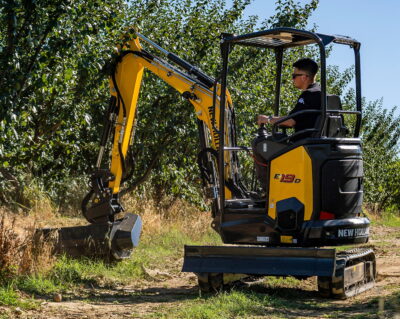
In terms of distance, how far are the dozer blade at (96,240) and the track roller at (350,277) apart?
9.58 ft

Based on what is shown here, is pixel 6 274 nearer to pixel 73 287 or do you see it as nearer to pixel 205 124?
pixel 73 287

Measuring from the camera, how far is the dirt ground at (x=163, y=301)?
7.41 meters

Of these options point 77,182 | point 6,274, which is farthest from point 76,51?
point 77,182

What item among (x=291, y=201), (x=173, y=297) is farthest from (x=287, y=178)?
(x=173, y=297)

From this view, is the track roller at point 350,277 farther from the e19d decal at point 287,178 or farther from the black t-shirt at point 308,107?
the black t-shirt at point 308,107

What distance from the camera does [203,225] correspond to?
1563 centimetres

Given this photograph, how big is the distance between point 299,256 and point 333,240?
47 cm

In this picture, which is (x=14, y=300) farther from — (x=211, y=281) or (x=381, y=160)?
(x=381, y=160)

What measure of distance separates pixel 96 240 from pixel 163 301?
226 cm

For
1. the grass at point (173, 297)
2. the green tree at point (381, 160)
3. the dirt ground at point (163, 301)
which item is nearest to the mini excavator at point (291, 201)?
the dirt ground at point (163, 301)

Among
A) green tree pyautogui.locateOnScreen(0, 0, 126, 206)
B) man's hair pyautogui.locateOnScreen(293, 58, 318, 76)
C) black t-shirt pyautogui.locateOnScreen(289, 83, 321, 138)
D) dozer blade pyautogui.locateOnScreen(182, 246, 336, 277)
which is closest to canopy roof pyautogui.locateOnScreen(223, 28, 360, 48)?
man's hair pyautogui.locateOnScreen(293, 58, 318, 76)

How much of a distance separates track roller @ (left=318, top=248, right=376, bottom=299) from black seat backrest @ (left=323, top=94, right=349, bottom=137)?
144 cm

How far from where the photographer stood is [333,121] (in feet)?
28.4

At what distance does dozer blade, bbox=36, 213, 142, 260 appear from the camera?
10344 millimetres
